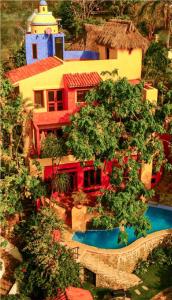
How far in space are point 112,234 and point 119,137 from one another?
7.67 m

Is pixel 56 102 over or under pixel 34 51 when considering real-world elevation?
under

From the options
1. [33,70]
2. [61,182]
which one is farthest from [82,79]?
[61,182]

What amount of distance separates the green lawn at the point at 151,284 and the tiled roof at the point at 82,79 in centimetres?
1403

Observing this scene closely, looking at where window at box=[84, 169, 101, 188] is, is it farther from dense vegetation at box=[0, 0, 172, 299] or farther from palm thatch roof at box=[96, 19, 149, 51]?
palm thatch roof at box=[96, 19, 149, 51]

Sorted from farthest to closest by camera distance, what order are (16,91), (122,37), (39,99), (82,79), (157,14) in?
(157,14), (122,37), (39,99), (16,91), (82,79)

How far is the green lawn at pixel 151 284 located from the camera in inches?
966

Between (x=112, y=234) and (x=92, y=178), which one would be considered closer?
(x=112, y=234)

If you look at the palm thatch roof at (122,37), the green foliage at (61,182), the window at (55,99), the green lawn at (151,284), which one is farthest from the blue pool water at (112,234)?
the palm thatch roof at (122,37)

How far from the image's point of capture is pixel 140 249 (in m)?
26.6

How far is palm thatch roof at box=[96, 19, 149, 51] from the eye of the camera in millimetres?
30453

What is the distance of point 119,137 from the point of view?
24891 millimetres

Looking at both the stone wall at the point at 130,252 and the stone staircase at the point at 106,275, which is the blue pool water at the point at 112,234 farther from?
the stone staircase at the point at 106,275

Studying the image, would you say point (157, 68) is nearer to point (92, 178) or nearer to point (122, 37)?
point (122, 37)

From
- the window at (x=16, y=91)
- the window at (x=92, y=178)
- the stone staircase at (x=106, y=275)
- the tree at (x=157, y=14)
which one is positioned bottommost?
the stone staircase at (x=106, y=275)
